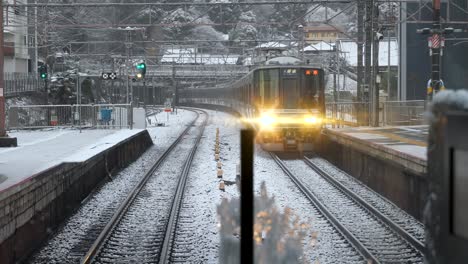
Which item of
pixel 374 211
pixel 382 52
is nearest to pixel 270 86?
pixel 374 211

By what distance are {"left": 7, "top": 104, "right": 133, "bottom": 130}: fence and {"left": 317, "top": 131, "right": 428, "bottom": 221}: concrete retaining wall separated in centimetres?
1191

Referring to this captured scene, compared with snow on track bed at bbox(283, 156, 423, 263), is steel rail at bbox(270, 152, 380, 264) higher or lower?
higher

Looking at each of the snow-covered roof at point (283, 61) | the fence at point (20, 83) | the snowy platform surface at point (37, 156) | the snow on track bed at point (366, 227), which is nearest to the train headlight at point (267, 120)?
the snow-covered roof at point (283, 61)

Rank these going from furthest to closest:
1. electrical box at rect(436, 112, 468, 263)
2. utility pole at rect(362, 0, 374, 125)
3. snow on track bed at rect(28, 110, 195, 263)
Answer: utility pole at rect(362, 0, 374, 125) → snow on track bed at rect(28, 110, 195, 263) → electrical box at rect(436, 112, 468, 263)

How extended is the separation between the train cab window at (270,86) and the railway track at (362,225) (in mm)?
5997

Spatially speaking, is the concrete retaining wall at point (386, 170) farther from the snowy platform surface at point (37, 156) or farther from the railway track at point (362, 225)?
the snowy platform surface at point (37, 156)

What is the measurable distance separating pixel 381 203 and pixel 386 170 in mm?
1405

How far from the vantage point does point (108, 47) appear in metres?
54.4

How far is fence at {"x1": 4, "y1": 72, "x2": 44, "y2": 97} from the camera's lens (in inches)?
1513

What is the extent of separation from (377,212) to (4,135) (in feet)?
42.8

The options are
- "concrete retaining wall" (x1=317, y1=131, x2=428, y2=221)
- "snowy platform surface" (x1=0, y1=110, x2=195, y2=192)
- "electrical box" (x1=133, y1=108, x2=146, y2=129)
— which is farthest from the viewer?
"electrical box" (x1=133, y1=108, x2=146, y2=129)

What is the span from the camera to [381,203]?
484 inches

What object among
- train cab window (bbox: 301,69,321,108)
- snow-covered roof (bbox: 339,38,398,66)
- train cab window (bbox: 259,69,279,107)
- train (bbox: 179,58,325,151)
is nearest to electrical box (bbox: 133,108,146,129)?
train (bbox: 179,58,325,151)

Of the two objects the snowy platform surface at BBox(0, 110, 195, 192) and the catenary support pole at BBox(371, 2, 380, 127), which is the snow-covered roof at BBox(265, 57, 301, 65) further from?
the snowy platform surface at BBox(0, 110, 195, 192)
